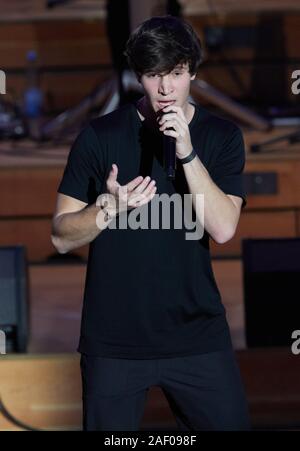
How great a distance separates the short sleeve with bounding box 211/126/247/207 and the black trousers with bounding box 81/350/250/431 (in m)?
0.34

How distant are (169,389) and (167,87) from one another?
609 mm

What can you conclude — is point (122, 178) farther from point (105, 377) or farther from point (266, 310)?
point (266, 310)

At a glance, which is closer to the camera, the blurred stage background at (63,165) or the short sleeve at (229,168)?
the short sleeve at (229,168)

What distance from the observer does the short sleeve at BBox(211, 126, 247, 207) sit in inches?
82.4

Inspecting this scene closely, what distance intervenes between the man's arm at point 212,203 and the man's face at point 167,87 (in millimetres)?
121

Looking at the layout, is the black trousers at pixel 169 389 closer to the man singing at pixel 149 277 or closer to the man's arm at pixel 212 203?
the man singing at pixel 149 277

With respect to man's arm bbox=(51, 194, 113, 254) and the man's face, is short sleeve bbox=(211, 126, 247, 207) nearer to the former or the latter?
the man's face

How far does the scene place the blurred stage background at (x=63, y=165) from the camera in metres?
3.46

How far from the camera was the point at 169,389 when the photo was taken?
209 centimetres

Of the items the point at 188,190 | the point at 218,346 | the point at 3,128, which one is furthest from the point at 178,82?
the point at 3,128

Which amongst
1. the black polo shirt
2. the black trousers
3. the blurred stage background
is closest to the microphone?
the black polo shirt

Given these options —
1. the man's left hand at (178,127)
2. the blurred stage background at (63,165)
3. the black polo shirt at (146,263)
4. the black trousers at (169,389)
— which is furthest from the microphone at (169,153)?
the blurred stage background at (63,165)

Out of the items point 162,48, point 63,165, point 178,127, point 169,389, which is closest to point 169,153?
point 178,127

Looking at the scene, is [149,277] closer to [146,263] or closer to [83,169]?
[146,263]
